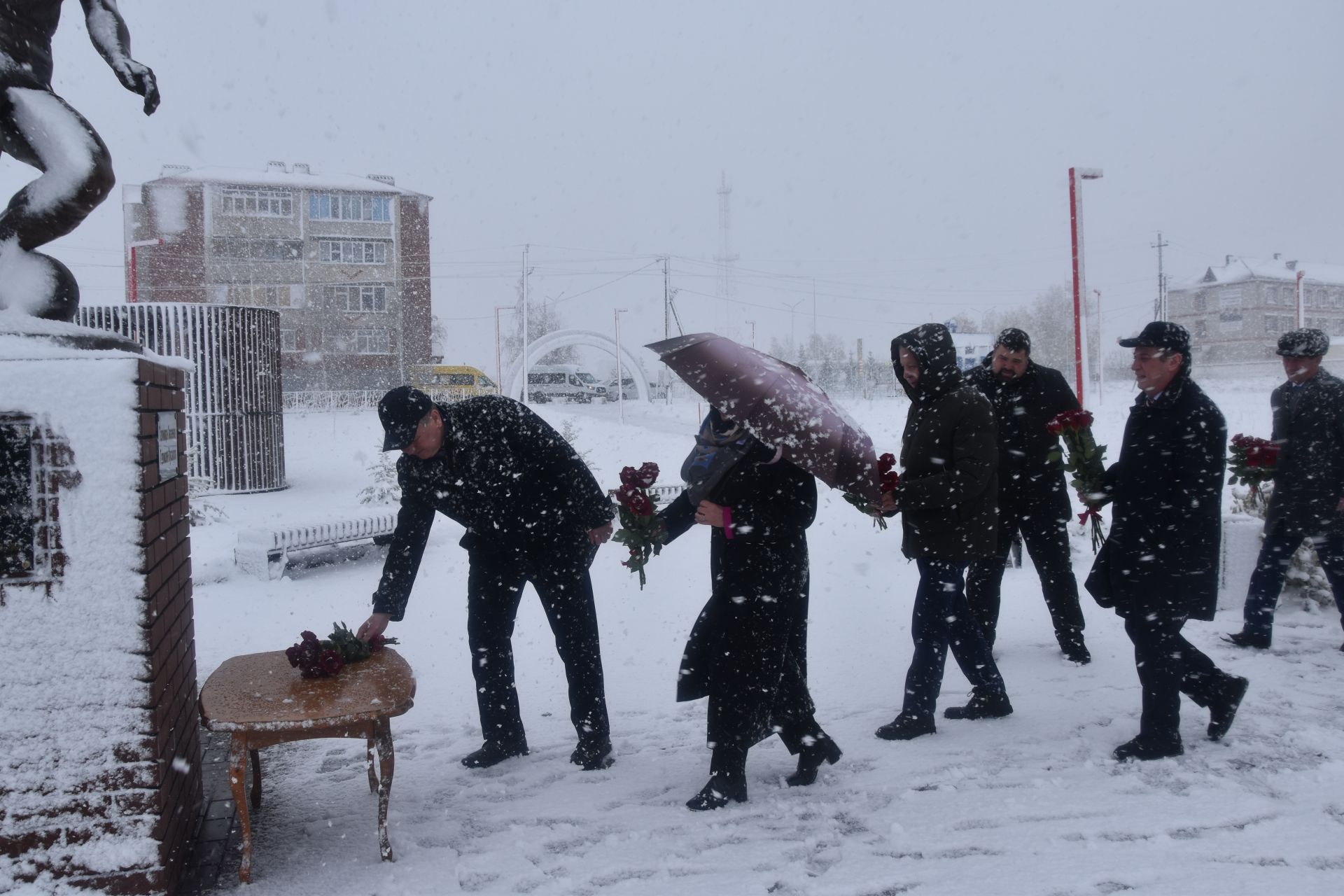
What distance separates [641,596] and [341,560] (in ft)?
9.59

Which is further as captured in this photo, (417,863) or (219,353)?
(219,353)

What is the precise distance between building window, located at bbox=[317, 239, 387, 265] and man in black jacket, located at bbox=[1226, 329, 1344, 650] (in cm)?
4518

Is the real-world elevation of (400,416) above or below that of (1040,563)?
above

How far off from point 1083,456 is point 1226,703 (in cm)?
116

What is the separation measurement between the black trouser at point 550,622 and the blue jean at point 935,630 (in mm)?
1372

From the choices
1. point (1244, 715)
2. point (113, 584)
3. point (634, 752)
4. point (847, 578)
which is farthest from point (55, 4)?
point (847, 578)

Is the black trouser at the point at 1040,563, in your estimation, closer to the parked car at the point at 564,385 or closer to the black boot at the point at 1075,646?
the black boot at the point at 1075,646

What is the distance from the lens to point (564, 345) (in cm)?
3394

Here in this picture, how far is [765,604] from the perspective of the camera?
3422 millimetres

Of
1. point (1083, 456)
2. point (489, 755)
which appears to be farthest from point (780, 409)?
point (489, 755)

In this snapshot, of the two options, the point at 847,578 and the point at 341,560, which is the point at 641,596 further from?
the point at 341,560

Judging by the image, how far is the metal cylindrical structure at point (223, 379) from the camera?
11.6m

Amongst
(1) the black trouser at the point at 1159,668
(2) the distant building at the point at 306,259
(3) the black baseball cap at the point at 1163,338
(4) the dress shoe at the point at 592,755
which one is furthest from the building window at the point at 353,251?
(1) the black trouser at the point at 1159,668

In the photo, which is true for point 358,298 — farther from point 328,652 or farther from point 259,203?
point 328,652
